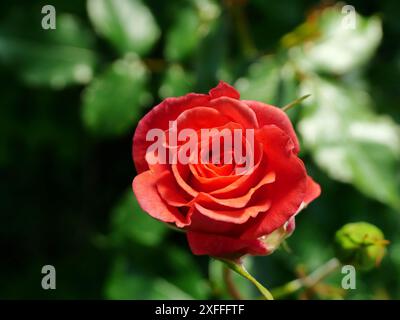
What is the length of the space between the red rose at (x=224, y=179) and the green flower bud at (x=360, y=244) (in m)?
0.20

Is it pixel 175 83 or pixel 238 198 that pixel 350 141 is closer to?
pixel 175 83

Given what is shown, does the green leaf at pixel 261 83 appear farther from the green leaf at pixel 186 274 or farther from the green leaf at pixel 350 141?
the green leaf at pixel 186 274

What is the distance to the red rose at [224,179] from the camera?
2.26 feet

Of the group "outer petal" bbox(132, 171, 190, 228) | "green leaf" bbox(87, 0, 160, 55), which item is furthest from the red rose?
"green leaf" bbox(87, 0, 160, 55)

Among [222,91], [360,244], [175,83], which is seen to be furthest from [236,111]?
[175,83]

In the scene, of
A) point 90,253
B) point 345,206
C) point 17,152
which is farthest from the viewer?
point 17,152

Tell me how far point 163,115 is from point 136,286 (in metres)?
0.59

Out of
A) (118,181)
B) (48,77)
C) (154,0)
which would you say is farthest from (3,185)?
(154,0)

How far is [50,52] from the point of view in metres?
1.33

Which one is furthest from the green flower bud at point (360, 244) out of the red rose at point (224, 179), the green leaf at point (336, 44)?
the green leaf at point (336, 44)

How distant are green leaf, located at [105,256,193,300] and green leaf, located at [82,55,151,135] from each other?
0.27 meters

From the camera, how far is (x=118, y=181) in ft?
5.36

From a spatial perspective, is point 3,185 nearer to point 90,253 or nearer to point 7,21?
point 90,253
